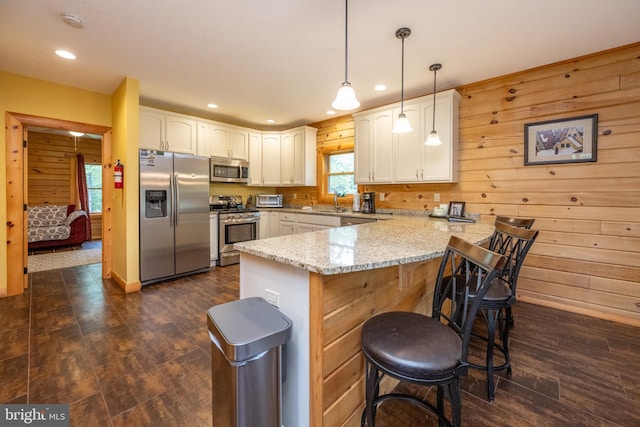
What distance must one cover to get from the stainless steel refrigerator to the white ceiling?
3.28 feet

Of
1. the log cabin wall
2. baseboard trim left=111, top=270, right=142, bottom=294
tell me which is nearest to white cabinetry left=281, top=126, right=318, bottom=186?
baseboard trim left=111, top=270, right=142, bottom=294

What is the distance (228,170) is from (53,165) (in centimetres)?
470

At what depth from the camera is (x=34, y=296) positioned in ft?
10.3

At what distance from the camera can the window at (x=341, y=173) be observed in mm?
4738

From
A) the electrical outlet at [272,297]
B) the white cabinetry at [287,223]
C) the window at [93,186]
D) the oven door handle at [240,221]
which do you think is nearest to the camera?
the electrical outlet at [272,297]

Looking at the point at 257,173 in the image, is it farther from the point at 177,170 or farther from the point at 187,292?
the point at 187,292

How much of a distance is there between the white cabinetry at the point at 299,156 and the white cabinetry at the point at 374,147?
42.9 inches

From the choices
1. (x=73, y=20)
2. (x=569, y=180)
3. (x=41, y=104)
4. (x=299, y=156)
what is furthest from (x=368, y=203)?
(x=41, y=104)

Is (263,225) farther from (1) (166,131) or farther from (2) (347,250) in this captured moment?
(2) (347,250)

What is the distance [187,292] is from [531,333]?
3547 mm

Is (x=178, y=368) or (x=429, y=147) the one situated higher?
(x=429, y=147)

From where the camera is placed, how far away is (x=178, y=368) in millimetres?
1891

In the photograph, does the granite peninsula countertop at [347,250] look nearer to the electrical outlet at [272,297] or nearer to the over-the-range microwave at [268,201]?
the electrical outlet at [272,297]

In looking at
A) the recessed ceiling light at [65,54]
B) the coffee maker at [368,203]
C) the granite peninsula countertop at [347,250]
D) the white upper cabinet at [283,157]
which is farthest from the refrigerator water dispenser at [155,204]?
the coffee maker at [368,203]
